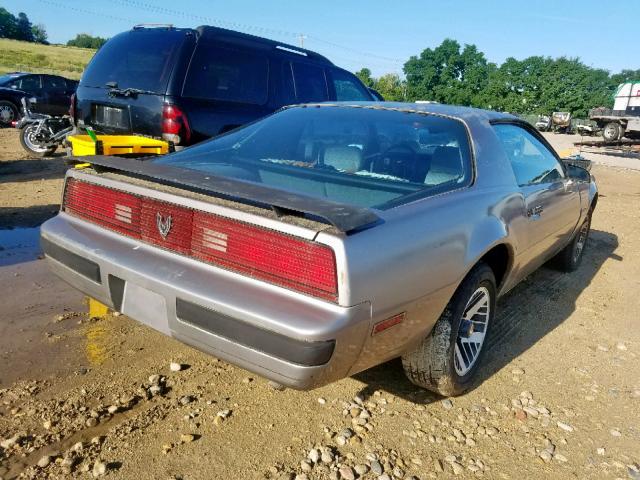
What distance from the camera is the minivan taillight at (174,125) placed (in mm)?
4832

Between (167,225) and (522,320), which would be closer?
(167,225)

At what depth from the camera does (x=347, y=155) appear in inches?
115

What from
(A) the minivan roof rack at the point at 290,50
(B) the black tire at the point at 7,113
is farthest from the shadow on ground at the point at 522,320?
(B) the black tire at the point at 7,113

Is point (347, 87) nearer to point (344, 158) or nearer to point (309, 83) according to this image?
point (309, 83)

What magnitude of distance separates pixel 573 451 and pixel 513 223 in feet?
3.86

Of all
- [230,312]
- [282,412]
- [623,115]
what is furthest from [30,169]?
[623,115]

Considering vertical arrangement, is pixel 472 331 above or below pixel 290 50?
below

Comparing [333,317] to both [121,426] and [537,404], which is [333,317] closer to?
[121,426]

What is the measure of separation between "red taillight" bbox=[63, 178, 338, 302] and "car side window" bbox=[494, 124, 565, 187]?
1798 millimetres

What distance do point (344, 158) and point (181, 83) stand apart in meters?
2.65

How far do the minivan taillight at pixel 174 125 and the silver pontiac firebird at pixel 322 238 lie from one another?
5.65 ft

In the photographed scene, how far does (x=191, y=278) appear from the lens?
6.69ft

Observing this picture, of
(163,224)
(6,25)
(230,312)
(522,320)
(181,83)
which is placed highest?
(6,25)

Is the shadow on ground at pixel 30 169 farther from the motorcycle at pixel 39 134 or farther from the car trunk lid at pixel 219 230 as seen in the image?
the car trunk lid at pixel 219 230
